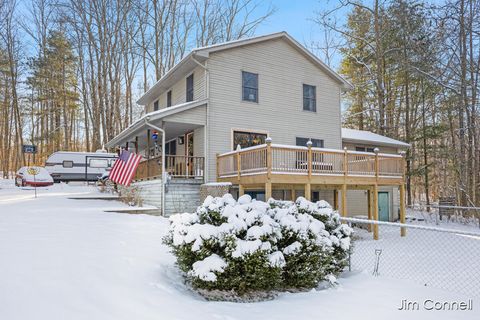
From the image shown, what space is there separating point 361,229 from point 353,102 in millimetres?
15908

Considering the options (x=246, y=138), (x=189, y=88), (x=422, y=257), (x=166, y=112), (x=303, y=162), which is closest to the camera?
(x=422, y=257)

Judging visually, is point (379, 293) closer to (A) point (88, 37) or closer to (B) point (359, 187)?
(B) point (359, 187)

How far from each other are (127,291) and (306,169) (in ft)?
26.3

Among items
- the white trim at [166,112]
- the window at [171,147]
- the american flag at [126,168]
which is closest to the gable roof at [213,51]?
the white trim at [166,112]

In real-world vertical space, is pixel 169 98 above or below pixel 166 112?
above

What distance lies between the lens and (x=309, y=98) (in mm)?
15789

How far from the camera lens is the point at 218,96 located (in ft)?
44.1

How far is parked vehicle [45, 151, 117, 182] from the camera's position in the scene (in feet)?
76.0

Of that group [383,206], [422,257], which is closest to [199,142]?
[422,257]

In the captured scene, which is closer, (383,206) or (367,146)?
(383,206)

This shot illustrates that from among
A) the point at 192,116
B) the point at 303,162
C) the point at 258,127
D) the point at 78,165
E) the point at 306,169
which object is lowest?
the point at 306,169

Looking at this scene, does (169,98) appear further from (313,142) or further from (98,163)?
(98,163)

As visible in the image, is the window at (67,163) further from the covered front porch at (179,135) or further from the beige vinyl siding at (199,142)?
the beige vinyl siding at (199,142)

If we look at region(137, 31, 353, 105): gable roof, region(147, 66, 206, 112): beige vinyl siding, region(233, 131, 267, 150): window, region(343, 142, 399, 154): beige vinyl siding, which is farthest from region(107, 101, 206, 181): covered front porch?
region(343, 142, 399, 154): beige vinyl siding
